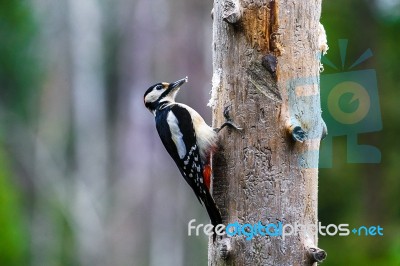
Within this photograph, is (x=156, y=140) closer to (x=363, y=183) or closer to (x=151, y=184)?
(x=151, y=184)

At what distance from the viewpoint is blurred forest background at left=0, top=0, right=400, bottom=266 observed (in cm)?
955

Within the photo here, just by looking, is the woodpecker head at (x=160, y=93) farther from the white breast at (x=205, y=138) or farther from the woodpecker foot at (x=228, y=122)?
the woodpecker foot at (x=228, y=122)

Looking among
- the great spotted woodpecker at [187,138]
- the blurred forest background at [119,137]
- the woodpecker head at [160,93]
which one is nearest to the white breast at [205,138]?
the great spotted woodpecker at [187,138]

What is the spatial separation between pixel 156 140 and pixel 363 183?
5.72m

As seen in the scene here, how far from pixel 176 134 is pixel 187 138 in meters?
0.08

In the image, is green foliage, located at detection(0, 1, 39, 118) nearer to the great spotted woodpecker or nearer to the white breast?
the great spotted woodpecker

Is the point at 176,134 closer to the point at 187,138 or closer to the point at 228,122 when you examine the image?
the point at 187,138

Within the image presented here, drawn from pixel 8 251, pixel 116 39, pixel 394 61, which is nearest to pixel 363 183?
pixel 394 61

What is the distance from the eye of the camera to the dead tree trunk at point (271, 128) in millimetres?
3514

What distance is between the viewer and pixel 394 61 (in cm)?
910

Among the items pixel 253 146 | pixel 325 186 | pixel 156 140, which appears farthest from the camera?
pixel 156 140

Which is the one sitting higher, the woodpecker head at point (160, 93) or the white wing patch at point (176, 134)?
the woodpecker head at point (160, 93)

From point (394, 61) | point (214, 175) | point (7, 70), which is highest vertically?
point (7, 70)

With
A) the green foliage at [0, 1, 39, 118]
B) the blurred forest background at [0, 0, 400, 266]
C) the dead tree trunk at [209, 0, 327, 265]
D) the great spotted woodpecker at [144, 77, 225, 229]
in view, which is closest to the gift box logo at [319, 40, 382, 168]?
the great spotted woodpecker at [144, 77, 225, 229]
